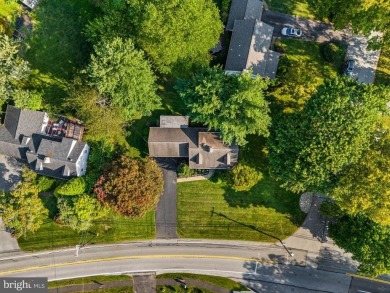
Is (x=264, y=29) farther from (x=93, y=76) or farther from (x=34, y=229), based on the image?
(x=34, y=229)

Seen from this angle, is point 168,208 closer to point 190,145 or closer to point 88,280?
point 190,145

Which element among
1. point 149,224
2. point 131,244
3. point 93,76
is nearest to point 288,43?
point 93,76

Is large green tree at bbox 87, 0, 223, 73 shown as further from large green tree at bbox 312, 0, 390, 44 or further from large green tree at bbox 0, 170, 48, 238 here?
large green tree at bbox 0, 170, 48, 238

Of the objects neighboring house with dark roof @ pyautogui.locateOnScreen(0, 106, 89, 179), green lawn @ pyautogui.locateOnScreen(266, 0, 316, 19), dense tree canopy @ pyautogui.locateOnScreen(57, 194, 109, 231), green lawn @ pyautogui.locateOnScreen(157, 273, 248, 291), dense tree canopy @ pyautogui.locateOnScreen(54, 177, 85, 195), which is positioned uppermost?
green lawn @ pyautogui.locateOnScreen(266, 0, 316, 19)

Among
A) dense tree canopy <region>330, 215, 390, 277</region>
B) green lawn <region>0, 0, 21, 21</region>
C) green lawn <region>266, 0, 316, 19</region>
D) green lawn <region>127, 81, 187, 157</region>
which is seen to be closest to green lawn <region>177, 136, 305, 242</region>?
dense tree canopy <region>330, 215, 390, 277</region>

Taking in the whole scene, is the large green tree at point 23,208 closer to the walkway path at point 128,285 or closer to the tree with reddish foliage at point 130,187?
the tree with reddish foliage at point 130,187

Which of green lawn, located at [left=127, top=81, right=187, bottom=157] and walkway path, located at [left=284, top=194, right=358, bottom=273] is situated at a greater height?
green lawn, located at [left=127, top=81, right=187, bottom=157]
